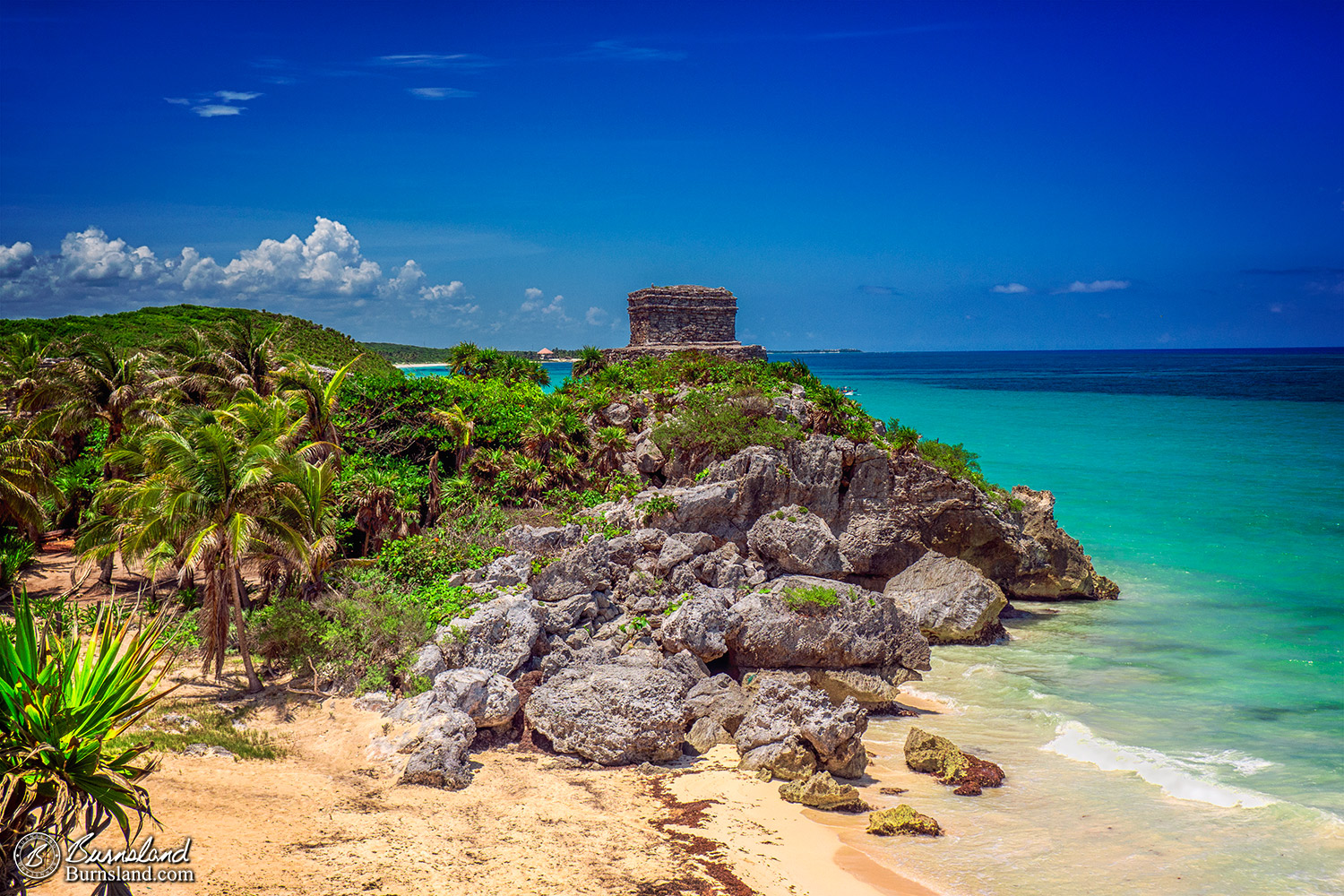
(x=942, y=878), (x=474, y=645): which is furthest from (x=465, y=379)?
(x=942, y=878)

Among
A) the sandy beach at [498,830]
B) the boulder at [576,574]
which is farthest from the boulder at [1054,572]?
the boulder at [576,574]

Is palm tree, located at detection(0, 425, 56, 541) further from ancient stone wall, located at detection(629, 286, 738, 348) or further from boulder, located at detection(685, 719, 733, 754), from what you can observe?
ancient stone wall, located at detection(629, 286, 738, 348)

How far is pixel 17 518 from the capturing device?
Answer: 20438 mm

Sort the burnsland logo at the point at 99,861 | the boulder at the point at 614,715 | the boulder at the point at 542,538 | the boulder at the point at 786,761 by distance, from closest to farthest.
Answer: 1. the burnsland logo at the point at 99,861
2. the boulder at the point at 786,761
3. the boulder at the point at 614,715
4. the boulder at the point at 542,538

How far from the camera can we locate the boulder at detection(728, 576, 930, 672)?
48.8 feet

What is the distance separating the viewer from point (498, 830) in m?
9.98

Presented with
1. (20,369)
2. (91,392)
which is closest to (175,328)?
(20,369)

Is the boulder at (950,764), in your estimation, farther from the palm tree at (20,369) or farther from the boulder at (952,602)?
the palm tree at (20,369)

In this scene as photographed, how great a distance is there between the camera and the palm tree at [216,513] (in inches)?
530

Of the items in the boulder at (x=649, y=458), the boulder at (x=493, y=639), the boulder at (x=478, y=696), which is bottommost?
the boulder at (x=478, y=696)

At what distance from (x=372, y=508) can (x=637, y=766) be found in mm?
10136

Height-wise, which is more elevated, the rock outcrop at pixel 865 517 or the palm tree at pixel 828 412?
the palm tree at pixel 828 412

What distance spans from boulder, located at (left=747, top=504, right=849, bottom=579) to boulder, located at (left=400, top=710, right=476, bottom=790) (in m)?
8.18

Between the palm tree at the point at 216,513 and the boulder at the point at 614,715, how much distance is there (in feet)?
16.9
